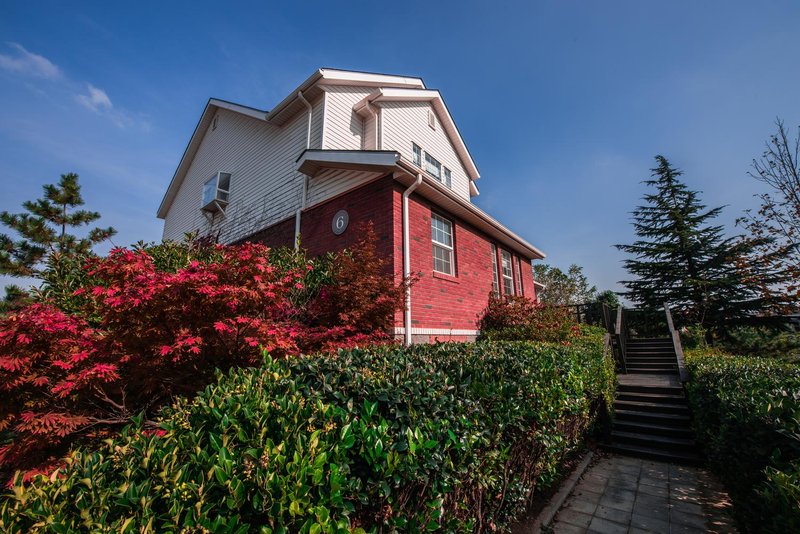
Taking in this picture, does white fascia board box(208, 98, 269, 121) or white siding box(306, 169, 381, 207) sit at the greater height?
white fascia board box(208, 98, 269, 121)

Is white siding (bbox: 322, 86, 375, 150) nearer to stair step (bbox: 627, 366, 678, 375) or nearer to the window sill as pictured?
the window sill

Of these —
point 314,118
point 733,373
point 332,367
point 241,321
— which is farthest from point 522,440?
point 314,118

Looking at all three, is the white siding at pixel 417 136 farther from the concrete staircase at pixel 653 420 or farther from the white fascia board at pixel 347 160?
the concrete staircase at pixel 653 420

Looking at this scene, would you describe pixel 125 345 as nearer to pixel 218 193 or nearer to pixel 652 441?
pixel 652 441

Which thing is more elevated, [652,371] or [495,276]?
[495,276]

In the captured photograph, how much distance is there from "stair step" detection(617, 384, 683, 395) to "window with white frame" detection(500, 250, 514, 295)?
15.7 feet

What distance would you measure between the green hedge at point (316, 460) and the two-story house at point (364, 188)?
425cm

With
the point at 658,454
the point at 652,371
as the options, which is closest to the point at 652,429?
the point at 658,454

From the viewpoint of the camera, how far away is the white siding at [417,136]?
11.7 meters

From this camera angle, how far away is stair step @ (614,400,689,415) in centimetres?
721

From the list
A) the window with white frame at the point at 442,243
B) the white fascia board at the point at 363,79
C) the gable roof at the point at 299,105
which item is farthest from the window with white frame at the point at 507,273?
the white fascia board at the point at 363,79

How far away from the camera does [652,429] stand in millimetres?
6824

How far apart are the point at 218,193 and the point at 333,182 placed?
21.8 feet

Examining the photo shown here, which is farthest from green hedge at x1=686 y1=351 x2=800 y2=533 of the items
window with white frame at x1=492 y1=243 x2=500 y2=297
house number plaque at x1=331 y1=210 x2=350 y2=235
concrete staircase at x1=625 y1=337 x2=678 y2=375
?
house number plaque at x1=331 y1=210 x2=350 y2=235
